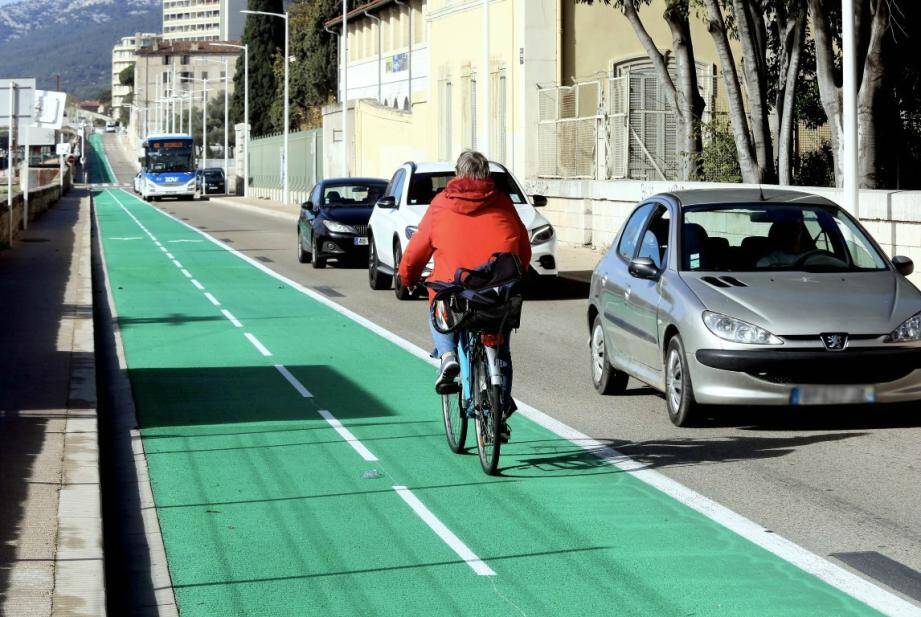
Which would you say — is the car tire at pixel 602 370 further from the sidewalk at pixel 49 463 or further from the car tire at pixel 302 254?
the car tire at pixel 302 254

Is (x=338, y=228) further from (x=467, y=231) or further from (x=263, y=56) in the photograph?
(x=263, y=56)

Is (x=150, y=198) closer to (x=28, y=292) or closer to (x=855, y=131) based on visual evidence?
(x=28, y=292)

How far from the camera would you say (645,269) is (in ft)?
34.6

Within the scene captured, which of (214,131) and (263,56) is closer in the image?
(263,56)

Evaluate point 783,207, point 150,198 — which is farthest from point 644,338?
point 150,198

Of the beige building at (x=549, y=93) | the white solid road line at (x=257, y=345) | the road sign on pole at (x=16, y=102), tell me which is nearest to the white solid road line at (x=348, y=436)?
the white solid road line at (x=257, y=345)

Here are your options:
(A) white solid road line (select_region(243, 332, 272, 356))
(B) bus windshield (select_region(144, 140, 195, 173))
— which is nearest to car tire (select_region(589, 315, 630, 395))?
(A) white solid road line (select_region(243, 332, 272, 356))

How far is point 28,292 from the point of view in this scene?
2077 cm

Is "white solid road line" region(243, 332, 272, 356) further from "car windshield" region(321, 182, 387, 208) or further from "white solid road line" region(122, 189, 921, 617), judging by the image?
"car windshield" region(321, 182, 387, 208)

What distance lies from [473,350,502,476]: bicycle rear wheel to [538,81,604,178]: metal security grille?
76.7 ft

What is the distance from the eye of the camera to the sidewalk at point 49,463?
5926mm

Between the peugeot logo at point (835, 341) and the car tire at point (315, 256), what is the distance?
17.8 meters

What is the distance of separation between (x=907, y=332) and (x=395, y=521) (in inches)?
157

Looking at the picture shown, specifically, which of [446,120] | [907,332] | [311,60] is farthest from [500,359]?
[311,60]
